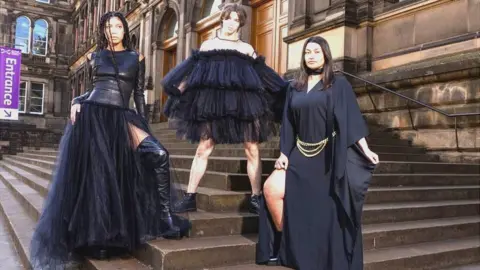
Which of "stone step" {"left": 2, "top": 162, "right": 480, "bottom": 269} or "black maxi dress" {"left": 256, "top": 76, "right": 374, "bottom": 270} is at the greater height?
"black maxi dress" {"left": 256, "top": 76, "right": 374, "bottom": 270}

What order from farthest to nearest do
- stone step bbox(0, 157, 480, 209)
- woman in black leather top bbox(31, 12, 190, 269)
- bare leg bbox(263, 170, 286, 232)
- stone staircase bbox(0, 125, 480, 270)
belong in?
stone step bbox(0, 157, 480, 209) → stone staircase bbox(0, 125, 480, 270) → woman in black leather top bbox(31, 12, 190, 269) → bare leg bbox(263, 170, 286, 232)

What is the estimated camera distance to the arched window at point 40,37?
121ft

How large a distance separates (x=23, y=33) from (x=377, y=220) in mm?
37650

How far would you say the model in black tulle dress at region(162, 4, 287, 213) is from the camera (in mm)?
3740

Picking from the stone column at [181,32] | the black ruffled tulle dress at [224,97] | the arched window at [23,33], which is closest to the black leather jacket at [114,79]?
the black ruffled tulle dress at [224,97]

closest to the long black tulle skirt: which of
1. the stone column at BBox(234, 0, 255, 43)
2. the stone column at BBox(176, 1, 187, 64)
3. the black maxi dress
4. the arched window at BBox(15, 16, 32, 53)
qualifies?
the black maxi dress

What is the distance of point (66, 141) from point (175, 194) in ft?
3.19

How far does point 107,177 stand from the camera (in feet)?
11.2

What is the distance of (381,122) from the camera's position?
8.59 meters

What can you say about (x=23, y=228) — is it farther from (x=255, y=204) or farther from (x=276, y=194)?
(x=276, y=194)

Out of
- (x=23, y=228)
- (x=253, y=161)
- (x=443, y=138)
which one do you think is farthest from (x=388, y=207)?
(x=23, y=228)

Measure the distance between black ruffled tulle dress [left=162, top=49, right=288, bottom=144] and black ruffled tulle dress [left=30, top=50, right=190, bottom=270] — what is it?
398 mm

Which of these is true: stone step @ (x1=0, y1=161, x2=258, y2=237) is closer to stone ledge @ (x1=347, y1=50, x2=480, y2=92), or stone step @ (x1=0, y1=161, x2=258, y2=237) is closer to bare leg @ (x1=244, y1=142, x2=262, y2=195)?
bare leg @ (x1=244, y1=142, x2=262, y2=195)

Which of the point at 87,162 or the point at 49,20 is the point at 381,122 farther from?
the point at 49,20
